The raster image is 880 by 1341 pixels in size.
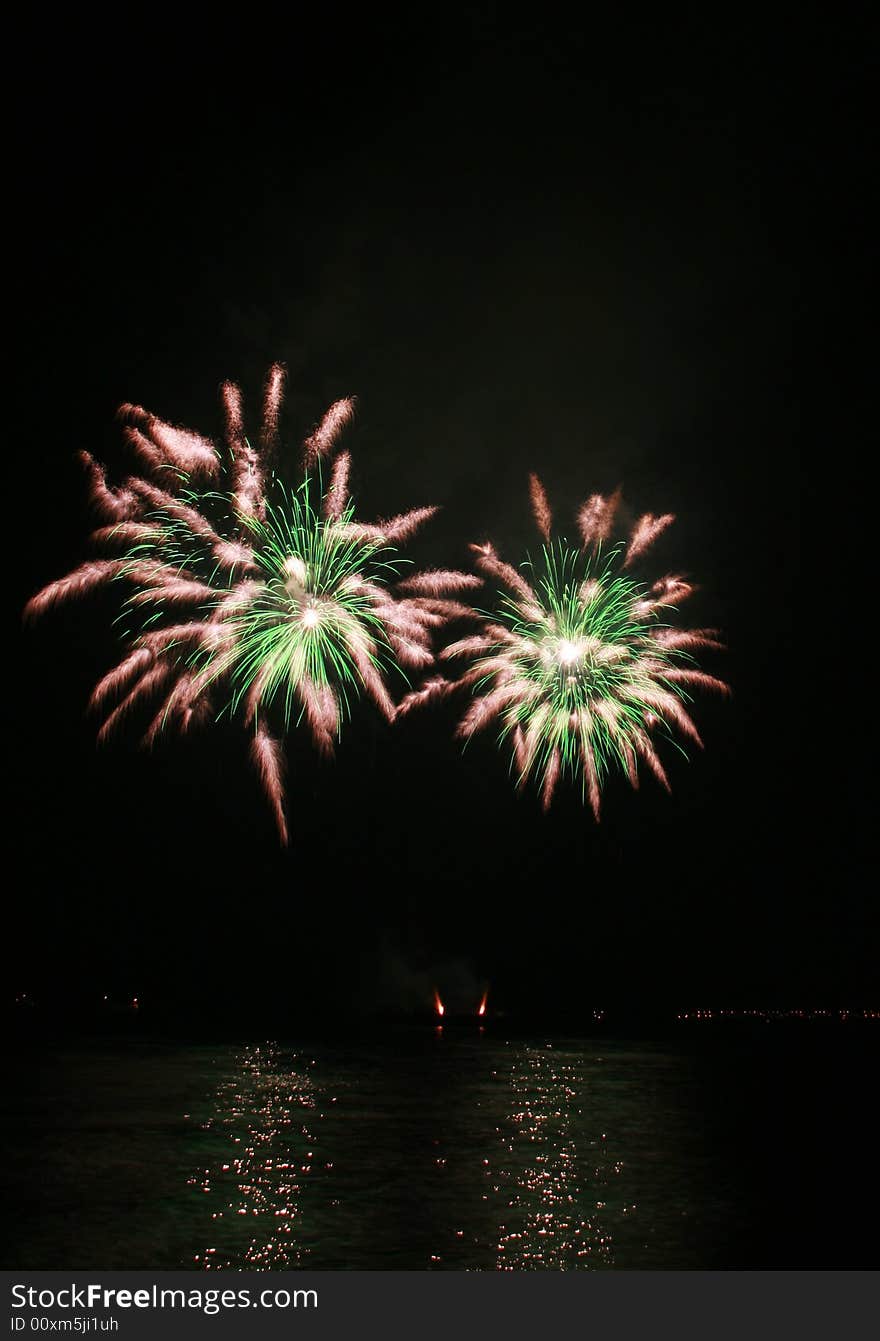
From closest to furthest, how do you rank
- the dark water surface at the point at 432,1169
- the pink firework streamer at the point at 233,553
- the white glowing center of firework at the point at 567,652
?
1. the dark water surface at the point at 432,1169
2. the pink firework streamer at the point at 233,553
3. the white glowing center of firework at the point at 567,652

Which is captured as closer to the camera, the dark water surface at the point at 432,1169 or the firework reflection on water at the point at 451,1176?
the firework reflection on water at the point at 451,1176

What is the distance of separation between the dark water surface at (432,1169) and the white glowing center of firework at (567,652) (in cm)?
1062

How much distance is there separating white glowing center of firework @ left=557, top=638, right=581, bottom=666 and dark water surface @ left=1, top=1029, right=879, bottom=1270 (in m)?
10.6

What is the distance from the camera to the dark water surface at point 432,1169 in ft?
29.1

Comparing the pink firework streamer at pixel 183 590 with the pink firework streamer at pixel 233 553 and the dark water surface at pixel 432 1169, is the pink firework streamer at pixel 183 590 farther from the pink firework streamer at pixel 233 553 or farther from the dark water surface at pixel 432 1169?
the dark water surface at pixel 432 1169

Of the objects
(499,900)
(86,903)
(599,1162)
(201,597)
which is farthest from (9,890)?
(599,1162)

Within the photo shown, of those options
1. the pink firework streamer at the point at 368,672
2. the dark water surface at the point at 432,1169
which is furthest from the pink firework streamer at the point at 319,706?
the dark water surface at the point at 432,1169

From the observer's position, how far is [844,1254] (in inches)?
361

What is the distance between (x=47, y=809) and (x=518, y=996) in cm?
2214

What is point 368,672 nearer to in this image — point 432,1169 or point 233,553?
point 233,553

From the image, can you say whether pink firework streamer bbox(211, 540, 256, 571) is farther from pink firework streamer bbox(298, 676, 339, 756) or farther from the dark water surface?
the dark water surface

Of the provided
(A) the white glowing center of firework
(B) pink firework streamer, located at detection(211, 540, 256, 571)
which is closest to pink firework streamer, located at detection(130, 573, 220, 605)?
(B) pink firework streamer, located at detection(211, 540, 256, 571)

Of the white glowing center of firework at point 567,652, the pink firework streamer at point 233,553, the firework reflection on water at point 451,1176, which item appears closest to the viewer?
the firework reflection on water at point 451,1176

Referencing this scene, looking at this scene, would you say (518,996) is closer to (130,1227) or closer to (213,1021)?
(213,1021)
